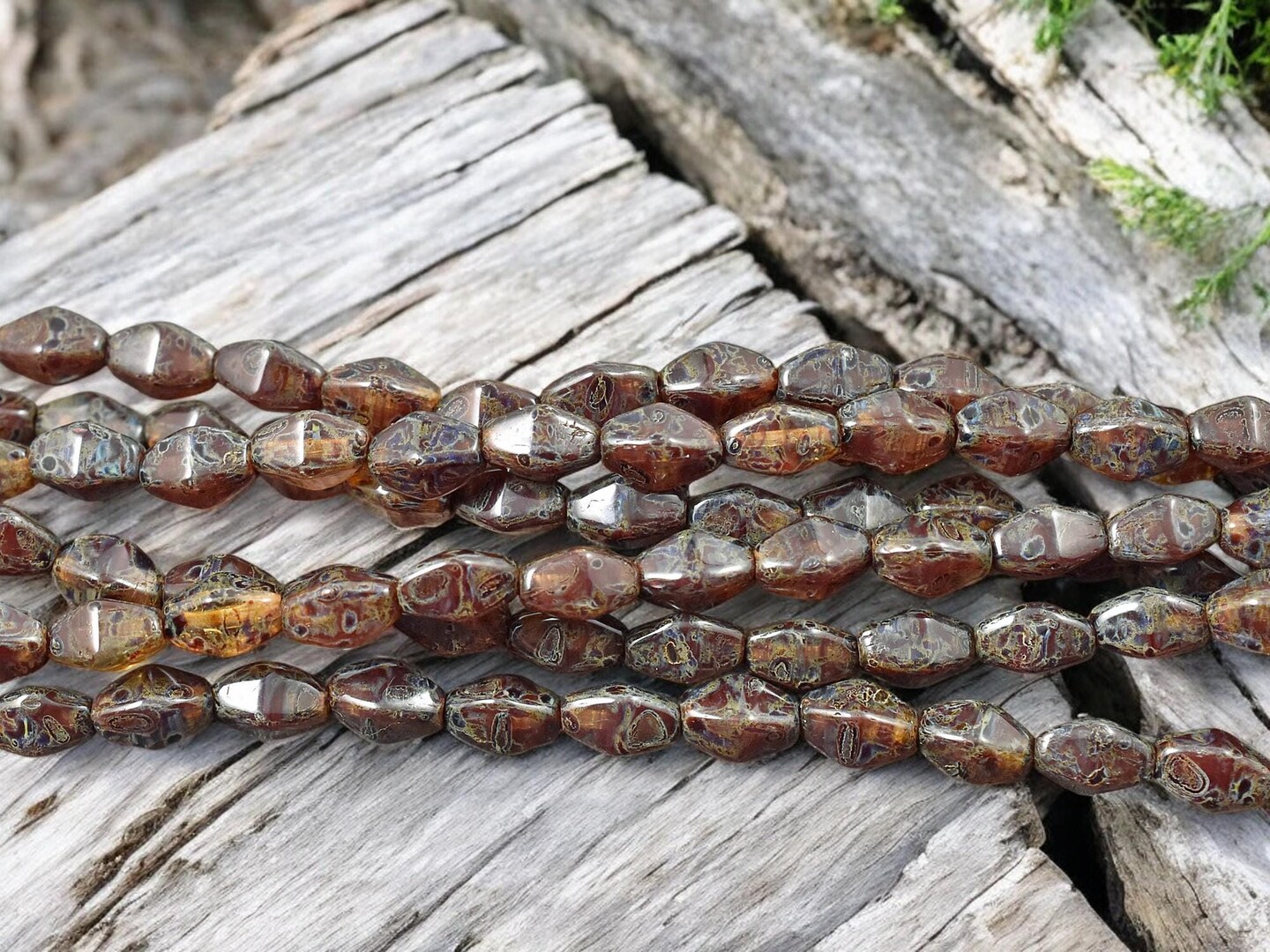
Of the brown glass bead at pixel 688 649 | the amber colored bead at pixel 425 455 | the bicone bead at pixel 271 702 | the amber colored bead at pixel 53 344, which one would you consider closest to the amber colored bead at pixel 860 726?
the brown glass bead at pixel 688 649

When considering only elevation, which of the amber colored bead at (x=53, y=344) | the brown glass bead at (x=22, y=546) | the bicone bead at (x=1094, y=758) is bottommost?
the bicone bead at (x=1094, y=758)

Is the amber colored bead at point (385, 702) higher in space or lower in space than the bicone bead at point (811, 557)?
higher

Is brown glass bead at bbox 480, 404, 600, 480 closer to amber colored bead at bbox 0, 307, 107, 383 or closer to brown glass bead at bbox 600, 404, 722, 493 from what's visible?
brown glass bead at bbox 600, 404, 722, 493

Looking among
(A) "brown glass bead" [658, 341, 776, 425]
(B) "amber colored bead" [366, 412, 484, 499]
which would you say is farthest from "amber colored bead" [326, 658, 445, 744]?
(A) "brown glass bead" [658, 341, 776, 425]

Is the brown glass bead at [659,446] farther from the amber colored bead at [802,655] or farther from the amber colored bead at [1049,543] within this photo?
the amber colored bead at [1049,543]

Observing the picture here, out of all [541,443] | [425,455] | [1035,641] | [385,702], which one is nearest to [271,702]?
[385,702]

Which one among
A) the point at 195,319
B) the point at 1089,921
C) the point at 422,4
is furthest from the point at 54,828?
the point at 422,4
